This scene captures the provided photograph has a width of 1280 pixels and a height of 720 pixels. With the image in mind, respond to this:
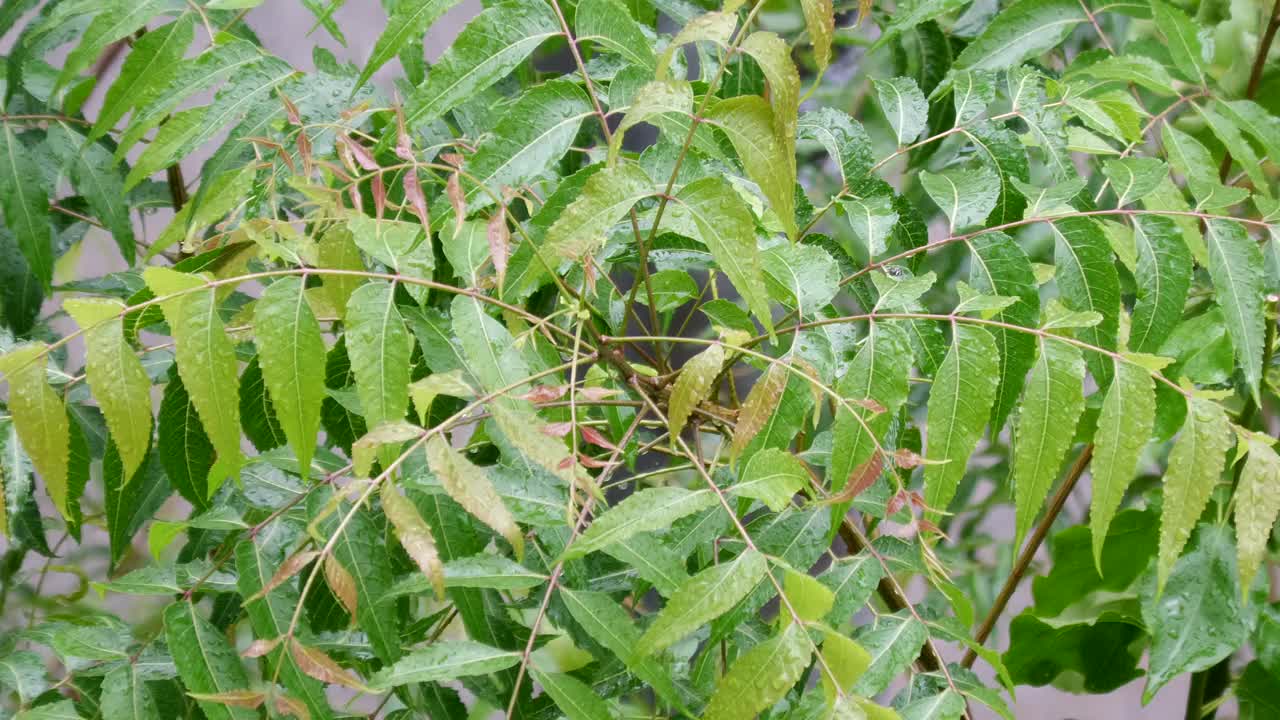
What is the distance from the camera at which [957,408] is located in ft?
1.43

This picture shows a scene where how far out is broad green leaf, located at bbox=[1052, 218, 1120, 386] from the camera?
48cm

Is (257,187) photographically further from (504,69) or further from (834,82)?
(834,82)

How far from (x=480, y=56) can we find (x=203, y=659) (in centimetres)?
27

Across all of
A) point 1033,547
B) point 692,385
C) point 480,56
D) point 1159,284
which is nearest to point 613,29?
point 480,56

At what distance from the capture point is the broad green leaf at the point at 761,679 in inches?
14.1

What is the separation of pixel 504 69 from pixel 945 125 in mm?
460

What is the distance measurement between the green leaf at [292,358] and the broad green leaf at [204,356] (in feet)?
0.05

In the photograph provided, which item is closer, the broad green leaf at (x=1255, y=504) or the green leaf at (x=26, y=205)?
the broad green leaf at (x=1255, y=504)

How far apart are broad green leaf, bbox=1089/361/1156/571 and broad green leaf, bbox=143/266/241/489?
0.31m

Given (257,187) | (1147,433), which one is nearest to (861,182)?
(1147,433)

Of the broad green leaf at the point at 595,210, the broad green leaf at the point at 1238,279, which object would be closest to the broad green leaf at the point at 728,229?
the broad green leaf at the point at 595,210

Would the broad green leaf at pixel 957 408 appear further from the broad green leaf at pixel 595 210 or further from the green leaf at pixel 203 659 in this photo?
the green leaf at pixel 203 659

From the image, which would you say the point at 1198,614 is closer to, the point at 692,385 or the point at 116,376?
the point at 692,385

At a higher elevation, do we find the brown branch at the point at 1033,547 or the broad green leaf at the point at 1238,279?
the broad green leaf at the point at 1238,279
